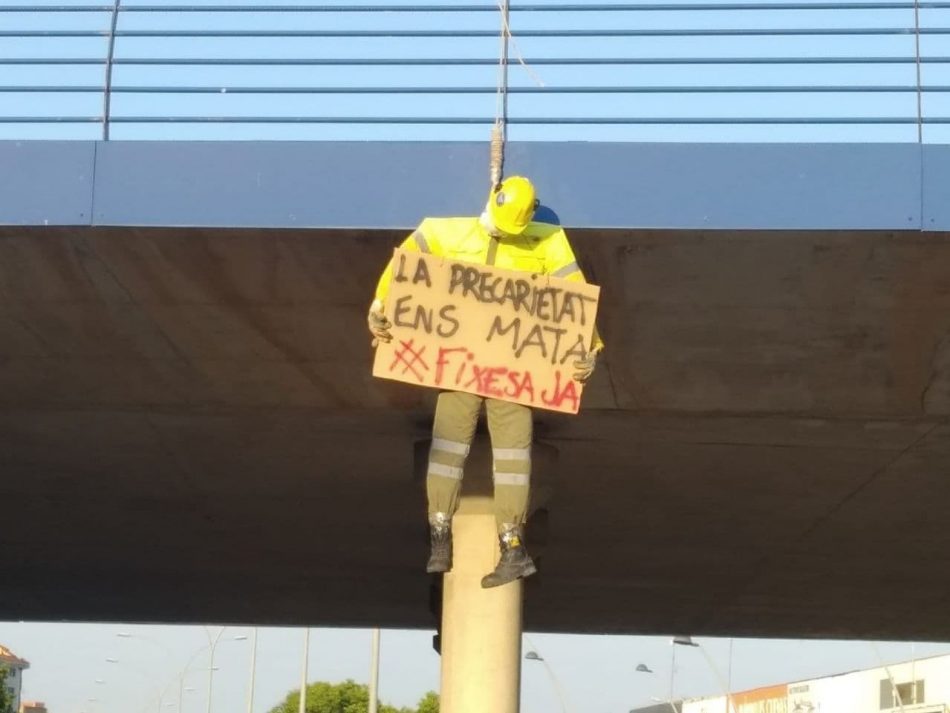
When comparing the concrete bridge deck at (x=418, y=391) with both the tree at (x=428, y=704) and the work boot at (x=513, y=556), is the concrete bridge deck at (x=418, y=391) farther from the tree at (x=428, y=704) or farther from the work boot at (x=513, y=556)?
the tree at (x=428, y=704)

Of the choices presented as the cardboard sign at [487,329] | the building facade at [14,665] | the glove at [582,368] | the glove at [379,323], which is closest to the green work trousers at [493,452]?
the cardboard sign at [487,329]

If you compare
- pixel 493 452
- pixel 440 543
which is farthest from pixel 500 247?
pixel 440 543

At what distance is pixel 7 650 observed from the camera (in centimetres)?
12125

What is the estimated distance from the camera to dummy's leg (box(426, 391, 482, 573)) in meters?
8.55

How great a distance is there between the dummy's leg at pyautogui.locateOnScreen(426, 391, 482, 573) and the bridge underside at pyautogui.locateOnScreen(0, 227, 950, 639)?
1.19m

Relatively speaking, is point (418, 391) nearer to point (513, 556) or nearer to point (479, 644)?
point (479, 644)

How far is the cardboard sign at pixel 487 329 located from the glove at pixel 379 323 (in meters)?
0.03

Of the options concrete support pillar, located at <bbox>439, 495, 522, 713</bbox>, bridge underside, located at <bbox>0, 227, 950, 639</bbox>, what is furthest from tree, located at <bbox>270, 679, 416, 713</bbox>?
concrete support pillar, located at <bbox>439, 495, 522, 713</bbox>

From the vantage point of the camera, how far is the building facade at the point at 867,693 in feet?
191

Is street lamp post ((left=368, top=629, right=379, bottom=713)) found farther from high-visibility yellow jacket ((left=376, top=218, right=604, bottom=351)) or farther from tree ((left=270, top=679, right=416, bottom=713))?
tree ((left=270, top=679, right=416, bottom=713))

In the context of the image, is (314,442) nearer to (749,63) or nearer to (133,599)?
(749,63)

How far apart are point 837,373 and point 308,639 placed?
3904 centimetres

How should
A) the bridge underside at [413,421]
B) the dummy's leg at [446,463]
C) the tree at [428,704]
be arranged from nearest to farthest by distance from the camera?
the dummy's leg at [446,463] → the bridge underside at [413,421] → the tree at [428,704]

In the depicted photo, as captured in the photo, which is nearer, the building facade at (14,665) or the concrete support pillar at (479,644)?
the concrete support pillar at (479,644)
